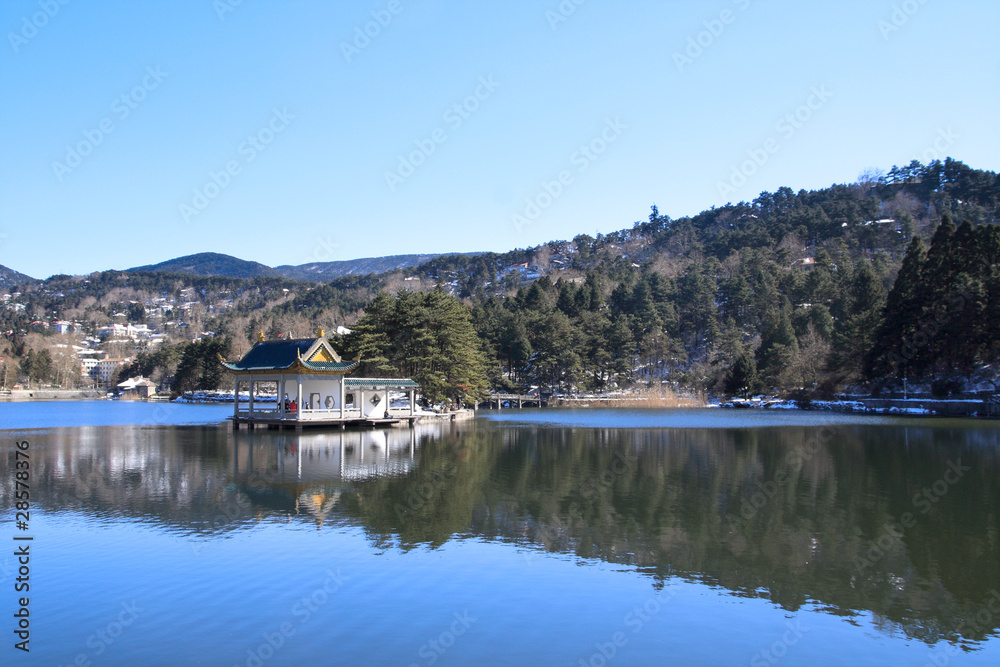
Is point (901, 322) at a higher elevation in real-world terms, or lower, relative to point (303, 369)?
higher

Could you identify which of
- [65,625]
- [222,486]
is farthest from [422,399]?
[65,625]

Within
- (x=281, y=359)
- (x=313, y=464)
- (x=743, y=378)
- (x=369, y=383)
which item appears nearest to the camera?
(x=313, y=464)

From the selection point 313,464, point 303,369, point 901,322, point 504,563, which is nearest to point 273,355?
point 303,369

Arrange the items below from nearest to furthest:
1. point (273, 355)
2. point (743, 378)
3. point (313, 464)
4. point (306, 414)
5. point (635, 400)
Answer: point (313, 464), point (306, 414), point (273, 355), point (635, 400), point (743, 378)

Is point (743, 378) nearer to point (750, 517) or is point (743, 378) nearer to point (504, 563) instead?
point (750, 517)

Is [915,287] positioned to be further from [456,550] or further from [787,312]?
[456,550]

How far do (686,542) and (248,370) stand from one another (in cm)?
2498

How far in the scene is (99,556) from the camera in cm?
980

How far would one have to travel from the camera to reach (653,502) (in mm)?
13961

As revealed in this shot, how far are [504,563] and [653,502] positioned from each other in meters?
5.14

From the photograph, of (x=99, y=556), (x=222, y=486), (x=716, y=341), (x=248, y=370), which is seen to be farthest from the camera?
(x=716, y=341)

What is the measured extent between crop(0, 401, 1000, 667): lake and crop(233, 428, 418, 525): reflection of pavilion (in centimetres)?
14

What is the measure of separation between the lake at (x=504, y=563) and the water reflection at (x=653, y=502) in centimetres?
7

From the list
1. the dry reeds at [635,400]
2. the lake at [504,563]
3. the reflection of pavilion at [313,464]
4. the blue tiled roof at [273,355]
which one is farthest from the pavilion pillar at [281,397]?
the dry reeds at [635,400]
